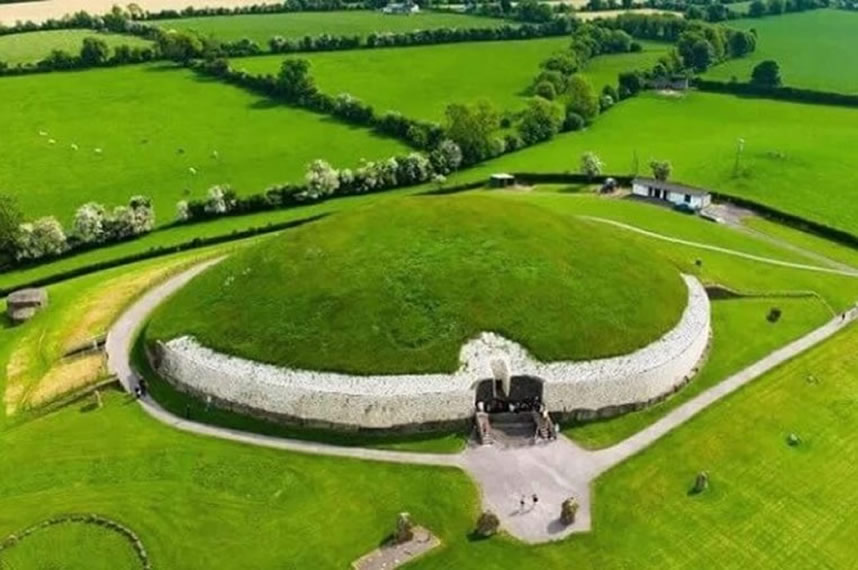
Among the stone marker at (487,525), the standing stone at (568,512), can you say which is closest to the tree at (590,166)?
the standing stone at (568,512)

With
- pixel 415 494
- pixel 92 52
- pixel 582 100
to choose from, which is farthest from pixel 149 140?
pixel 415 494

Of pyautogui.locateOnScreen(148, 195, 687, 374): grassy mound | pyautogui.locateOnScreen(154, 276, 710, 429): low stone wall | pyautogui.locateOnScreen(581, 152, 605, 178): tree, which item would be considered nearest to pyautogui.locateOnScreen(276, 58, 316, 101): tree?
pyautogui.locateOnScreen(581, 152, 605, 178): tree

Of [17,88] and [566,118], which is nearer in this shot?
[566,118]

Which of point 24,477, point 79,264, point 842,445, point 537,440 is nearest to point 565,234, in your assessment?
point 537,440

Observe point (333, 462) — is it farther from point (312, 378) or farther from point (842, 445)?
point (842, 445)

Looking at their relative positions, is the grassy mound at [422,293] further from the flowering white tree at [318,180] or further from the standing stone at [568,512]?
the flowering white tree at [318,180]

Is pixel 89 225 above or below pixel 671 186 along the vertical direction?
above

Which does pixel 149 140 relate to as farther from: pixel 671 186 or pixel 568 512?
pixel 568 512
